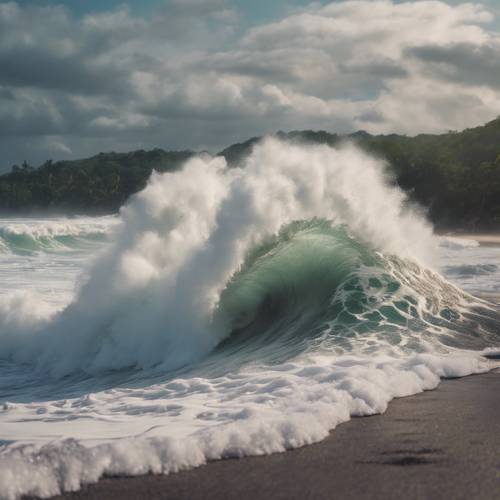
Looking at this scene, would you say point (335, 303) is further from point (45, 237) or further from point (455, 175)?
point (455, 175)

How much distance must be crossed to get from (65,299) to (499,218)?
37.4 m

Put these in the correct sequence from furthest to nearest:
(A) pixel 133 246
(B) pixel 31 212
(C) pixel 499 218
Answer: (B) pixel 31 212 → (C) pixel 499 218 → (A) pixel 133 246

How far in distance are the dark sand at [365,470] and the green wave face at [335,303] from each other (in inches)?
102

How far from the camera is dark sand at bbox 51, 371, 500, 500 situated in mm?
3469

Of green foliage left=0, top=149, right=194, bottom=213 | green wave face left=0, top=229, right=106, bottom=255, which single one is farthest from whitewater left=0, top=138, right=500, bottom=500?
green foliage left=0, top=149, right=194, bottom=213

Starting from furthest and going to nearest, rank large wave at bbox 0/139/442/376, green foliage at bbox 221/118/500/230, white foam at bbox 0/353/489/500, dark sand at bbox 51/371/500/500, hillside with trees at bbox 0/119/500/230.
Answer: hillside with trees at bbox 0/119/500/230 → green foliage at bbox 221/118/500/230 → large wave at bbox 0/139/442/376 → white foam at bbox 0/353/489/500 → dark sand at bbox 51/371/500/500

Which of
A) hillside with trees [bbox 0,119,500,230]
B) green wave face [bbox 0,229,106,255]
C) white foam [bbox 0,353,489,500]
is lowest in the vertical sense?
green wave face [bbox 0,229,106,255]

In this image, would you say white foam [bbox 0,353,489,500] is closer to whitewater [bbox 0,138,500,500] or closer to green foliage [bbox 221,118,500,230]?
whitewater [bbox 0,138,500,500]

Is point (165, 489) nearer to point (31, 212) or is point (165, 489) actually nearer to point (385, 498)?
point (385, 498)

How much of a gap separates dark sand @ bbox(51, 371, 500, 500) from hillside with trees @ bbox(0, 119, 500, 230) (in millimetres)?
12807

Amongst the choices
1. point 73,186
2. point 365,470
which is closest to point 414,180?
point 365,470

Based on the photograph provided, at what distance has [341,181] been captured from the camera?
37.8ft

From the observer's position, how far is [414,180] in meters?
57.5

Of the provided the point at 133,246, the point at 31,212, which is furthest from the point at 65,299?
the point at 31,212
